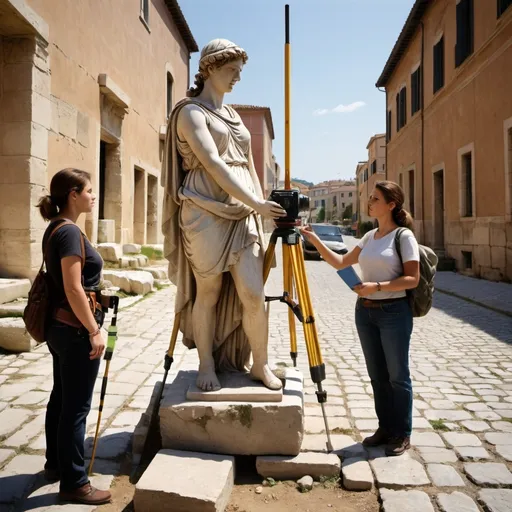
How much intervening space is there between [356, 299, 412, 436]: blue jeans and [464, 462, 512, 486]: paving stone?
0.42 m

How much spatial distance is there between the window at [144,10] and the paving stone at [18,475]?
14.1 metres

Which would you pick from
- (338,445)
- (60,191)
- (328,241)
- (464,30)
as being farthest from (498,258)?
(60,191)

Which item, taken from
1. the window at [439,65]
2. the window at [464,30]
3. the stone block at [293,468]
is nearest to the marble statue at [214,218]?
the stone block at [293,468]

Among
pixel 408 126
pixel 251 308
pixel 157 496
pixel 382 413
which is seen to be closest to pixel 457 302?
pixel 382 413

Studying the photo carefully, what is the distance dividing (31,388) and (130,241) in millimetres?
9321

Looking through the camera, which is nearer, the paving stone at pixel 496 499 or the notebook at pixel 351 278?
the paving stone at pixel 496 499

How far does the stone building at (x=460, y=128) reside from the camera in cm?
1218

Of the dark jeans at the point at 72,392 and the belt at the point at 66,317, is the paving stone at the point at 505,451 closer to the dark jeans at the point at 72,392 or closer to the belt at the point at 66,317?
the dark jeans at the point at 72,392

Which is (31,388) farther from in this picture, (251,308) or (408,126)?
(408,126)

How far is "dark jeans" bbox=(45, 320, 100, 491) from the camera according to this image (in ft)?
8.46

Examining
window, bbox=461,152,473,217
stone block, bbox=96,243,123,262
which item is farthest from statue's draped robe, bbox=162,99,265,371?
window, bbox=461,152,473,217

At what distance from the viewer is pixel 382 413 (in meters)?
3.35

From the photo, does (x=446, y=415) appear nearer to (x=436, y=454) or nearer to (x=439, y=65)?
(x=436, y=454)

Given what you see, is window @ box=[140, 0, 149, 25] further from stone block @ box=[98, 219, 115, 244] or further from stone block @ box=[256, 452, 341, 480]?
stone block @ box=[256, 452, 341, 480]
